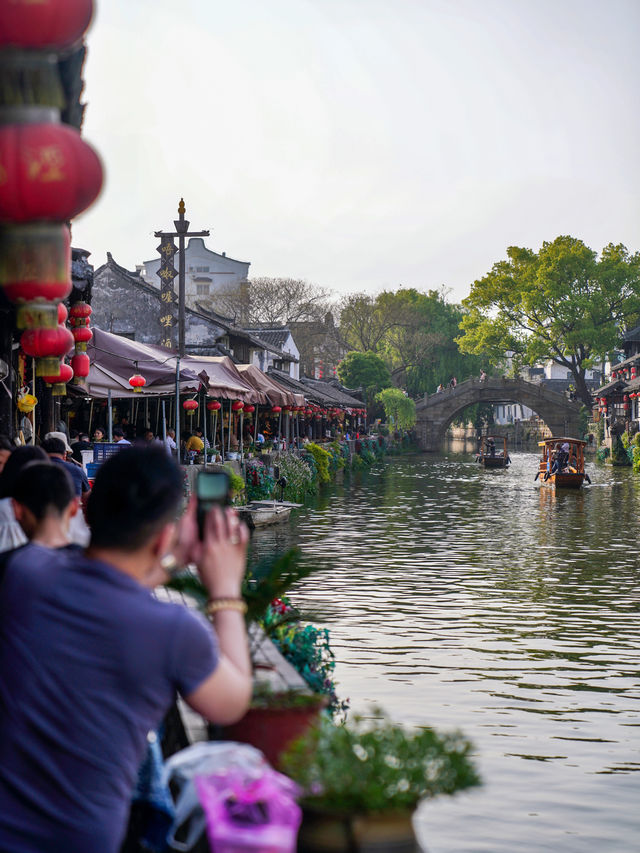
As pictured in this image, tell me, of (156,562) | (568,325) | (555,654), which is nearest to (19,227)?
(156,562)

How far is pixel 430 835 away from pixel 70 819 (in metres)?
4.25

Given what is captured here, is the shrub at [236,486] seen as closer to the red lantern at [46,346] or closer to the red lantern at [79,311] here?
the red lantern at [79,311]

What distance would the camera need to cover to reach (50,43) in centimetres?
367

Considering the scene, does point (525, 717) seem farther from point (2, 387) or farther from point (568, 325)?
point (568, 325)

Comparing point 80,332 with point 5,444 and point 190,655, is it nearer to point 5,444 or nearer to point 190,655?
point 5,444

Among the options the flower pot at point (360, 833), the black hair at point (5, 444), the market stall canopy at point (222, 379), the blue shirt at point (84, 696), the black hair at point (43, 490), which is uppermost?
the market stall canopy at point (222, 379)

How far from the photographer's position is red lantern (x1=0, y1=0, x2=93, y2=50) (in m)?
3.55

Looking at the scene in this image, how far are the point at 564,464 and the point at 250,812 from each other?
1228 inches

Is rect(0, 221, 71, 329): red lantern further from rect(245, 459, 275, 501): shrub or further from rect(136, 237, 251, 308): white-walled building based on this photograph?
rect(136, 237, 251, 308): white-walled building

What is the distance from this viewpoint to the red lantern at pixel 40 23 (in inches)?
140

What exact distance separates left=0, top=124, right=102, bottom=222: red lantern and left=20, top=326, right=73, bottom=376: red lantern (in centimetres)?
552

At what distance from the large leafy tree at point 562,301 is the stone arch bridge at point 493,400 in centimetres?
196

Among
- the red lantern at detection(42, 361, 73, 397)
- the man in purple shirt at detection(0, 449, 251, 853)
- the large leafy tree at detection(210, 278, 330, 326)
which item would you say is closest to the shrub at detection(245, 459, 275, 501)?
the red lantern at detection(42, 361, 73, 397)

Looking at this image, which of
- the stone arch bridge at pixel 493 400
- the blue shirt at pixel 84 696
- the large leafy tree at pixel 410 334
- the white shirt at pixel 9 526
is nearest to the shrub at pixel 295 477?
the white shirt at pixel 9 526
